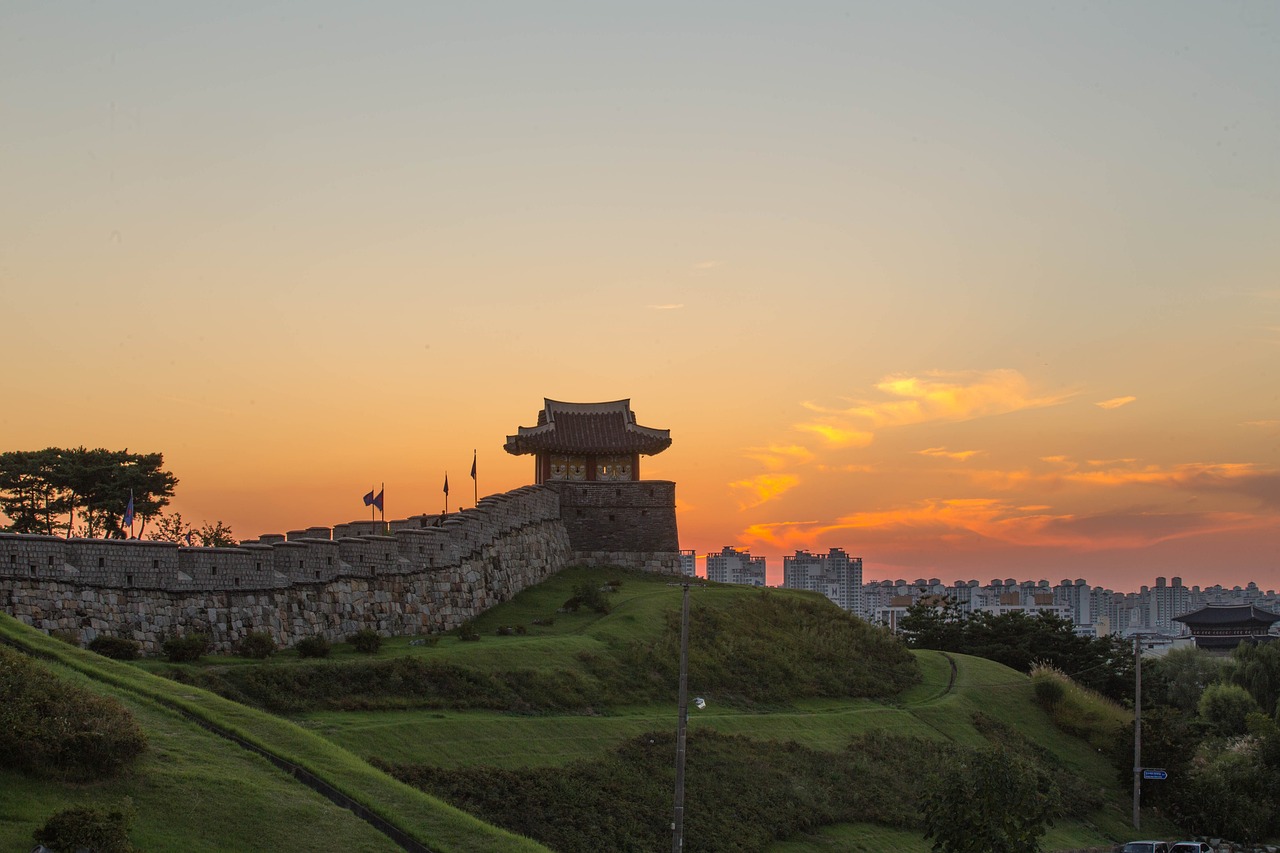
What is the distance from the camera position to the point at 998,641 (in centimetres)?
7575

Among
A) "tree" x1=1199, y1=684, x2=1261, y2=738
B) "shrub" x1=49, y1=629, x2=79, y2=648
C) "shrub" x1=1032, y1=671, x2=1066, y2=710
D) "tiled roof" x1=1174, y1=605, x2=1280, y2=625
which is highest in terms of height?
"shrub" x1=49, y1=629, x2=79, y2=648

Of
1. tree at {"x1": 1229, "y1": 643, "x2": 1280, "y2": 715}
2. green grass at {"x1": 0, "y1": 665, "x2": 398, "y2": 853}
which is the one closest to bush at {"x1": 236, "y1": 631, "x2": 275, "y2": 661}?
green grass at {"x1": 0, "y1": 665, "x2": 398, "y2": 853}

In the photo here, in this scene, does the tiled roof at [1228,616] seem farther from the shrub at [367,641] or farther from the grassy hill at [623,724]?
the shrub at [367,641]

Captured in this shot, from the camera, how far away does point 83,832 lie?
20.2 meters

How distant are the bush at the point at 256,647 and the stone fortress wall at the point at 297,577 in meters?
0.45

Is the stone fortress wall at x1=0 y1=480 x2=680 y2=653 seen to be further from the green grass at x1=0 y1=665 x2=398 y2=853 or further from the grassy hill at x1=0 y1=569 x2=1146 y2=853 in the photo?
the green grass at x1=0 y1=665 x2=398 y2=853

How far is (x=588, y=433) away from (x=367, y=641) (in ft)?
117

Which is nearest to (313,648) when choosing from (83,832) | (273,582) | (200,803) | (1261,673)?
(273,582)

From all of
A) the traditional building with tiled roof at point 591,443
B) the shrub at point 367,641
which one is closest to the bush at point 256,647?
the shrub at point 367,641

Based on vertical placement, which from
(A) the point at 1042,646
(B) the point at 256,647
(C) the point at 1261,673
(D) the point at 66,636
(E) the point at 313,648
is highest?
(D) the point at 66,636

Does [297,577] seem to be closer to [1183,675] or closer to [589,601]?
[589,601]

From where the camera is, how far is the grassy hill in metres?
29.1

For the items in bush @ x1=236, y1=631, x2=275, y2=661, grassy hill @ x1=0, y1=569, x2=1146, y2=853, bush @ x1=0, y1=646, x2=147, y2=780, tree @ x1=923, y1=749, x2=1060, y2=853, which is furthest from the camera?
bush @ x1=236, y1=631, x2=275, y2=661

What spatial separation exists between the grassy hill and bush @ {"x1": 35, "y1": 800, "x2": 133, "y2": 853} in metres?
0.70
